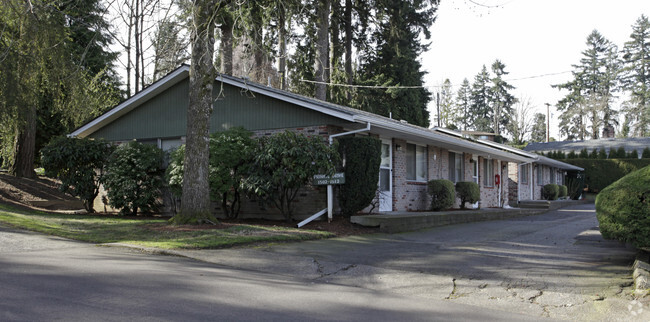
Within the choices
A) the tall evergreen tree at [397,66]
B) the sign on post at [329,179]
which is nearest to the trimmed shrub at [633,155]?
the tall evergreen tree at [397,66]

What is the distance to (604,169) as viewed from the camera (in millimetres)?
39344

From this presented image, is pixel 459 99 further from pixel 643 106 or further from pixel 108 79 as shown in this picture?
pixel 108 79

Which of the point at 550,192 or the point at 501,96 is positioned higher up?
the point at 501,96

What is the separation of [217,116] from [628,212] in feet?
39.1

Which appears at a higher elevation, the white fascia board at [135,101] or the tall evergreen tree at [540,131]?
the tall evergreen tree at [540,131]

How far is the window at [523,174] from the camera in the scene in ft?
96.3

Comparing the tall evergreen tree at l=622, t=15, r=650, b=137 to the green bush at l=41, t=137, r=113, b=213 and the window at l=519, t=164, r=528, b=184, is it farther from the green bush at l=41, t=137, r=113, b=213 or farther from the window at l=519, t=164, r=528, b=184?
the green bush at l=41, t=137, r=113, b=213

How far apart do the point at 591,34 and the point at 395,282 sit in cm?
7700

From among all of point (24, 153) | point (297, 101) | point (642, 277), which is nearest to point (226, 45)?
point (24, 153)

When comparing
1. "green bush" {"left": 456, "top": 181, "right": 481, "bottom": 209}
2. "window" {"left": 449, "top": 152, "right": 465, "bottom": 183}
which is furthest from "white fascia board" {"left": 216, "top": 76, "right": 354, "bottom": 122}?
"window" {"left": 449, "top": 152, "right": 465, "bottom": 183}

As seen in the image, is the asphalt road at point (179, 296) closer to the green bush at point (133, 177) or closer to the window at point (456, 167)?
the green bush at point (133, 177)

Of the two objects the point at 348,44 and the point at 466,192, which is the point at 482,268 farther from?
the point at 348,44

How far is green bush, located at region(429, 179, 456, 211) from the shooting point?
58.6 ft

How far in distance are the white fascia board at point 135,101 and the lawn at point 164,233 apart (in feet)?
17.4
